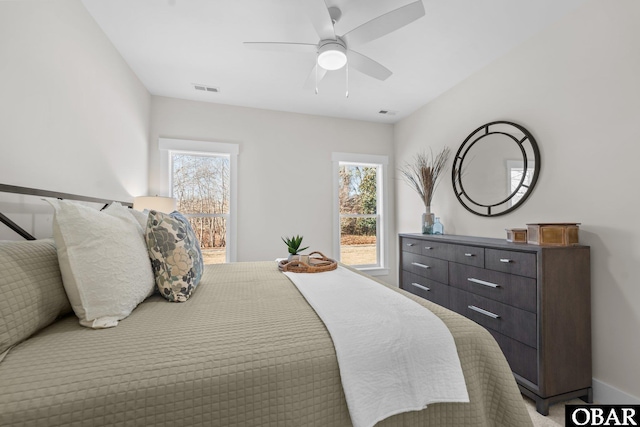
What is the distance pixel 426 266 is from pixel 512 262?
90 cm

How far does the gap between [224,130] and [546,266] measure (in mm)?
3460

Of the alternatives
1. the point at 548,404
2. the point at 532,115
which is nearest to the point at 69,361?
the point at 548,404

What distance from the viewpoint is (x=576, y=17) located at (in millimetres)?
1893

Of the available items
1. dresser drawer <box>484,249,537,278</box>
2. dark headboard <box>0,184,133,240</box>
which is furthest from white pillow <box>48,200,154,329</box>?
dresser drawer <box>484,249,537,278</box>

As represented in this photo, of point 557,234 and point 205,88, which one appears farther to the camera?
point 205,88

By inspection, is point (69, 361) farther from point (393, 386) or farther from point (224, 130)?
point (224, 130)

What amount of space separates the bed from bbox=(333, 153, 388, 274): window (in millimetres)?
2917

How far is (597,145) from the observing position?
1.79m

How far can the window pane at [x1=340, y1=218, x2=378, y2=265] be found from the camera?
3.99 m

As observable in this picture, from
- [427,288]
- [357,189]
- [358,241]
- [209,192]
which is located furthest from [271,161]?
[427,288]

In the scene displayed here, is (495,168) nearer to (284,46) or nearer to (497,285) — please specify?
(497,285)

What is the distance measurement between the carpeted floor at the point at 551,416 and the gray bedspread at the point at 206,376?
1.07 m

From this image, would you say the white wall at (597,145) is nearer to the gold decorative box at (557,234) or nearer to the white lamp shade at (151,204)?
the gold decorative box at (557,234)

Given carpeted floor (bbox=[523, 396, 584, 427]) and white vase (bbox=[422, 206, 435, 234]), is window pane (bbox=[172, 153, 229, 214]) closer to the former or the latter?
white vase (bbox=[422, 206, 435, 234])
